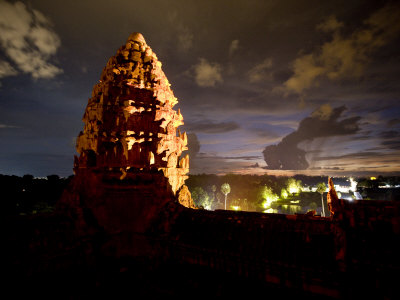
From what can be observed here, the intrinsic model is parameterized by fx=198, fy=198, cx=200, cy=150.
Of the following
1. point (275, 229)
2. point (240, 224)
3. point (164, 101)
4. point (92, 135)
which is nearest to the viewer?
point (275, 229)

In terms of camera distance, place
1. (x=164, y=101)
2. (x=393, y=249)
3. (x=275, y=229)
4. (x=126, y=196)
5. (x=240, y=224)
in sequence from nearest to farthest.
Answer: (x=393, y=249) < (x=275, y=229) < (x=240, y=224) < (x=126, y=196) < (x=164, y=101)

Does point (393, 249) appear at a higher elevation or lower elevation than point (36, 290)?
higher

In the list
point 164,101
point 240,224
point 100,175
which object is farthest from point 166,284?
point 164,101

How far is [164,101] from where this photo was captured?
1509 cm

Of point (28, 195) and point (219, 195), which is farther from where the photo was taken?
point (219, 195)

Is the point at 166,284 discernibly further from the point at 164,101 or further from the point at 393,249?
the point at 164,101

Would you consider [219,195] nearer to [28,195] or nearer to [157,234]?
[28,195]

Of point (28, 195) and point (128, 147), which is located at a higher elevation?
point (128, 147)

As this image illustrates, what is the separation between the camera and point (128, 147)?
527 inches

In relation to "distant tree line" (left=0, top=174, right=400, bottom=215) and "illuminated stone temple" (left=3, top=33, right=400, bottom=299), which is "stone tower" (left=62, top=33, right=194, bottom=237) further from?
"distant tree line" (left=0, top=174, right=400, bottom=215)

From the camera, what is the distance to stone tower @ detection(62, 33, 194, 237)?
12.9m

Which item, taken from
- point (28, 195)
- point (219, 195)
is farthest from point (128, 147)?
point (219, 195)

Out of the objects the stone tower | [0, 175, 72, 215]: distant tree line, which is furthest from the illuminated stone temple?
[0, 175, 72, 215]: distant tree line

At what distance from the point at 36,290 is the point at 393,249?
1518 centimetres
